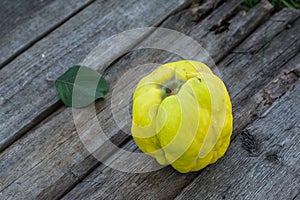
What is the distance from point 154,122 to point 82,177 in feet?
1.23

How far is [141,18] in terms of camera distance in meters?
2.23

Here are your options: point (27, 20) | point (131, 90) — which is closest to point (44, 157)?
point (131, 90)

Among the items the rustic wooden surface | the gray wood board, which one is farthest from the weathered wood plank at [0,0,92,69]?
the gray wood board

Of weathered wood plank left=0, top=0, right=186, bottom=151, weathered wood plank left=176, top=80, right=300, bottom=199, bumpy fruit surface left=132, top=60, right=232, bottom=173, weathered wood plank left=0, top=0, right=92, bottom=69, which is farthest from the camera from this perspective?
weathered wood plank left=0, top=0, right=92, bottom=69

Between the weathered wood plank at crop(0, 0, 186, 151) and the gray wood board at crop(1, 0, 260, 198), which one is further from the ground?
the weathered wood plank at crop(0, 0, 186, 151)

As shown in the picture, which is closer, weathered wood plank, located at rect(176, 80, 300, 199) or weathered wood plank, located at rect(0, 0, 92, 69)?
weathered wood plank, located at rect(176, 80, 300, 199)

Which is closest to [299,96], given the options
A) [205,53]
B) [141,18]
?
[205,53]

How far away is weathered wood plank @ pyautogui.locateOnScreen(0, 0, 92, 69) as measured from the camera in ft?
7.00

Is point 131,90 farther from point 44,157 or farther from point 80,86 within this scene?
point 44,157

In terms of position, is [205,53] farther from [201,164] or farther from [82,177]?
[82,177]

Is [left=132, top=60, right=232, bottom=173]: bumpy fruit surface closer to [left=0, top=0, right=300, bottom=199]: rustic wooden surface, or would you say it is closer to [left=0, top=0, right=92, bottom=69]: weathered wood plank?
[left=0, top=0, right=300, bottom=199]: rustic wooden surface

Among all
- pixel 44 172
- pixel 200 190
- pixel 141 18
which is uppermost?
pixel 141 18

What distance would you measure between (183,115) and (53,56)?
857 mm

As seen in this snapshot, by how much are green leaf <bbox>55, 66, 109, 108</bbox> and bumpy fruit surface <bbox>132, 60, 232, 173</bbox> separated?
0.37m
